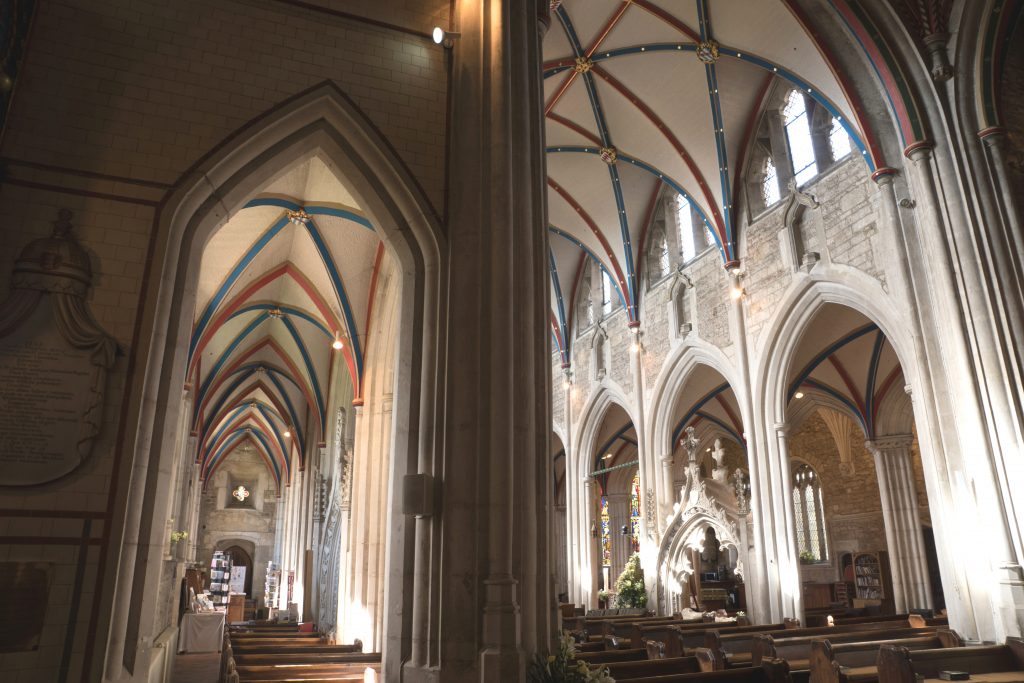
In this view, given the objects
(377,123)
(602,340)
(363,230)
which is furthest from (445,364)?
(602,340)

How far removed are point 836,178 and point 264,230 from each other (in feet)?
32.7

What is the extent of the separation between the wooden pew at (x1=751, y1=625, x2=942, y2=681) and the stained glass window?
1352 centimetres

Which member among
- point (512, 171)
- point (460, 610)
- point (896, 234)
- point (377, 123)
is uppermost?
point (896, 234)

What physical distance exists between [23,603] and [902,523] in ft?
54.4

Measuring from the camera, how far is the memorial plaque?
4.54 meters

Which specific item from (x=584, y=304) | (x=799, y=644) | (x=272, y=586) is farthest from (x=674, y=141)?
(x=272, y=586)

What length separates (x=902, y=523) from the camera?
15961mm

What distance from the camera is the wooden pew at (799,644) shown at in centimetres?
617

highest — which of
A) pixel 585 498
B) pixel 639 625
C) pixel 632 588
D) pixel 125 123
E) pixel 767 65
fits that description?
pixel 767 65

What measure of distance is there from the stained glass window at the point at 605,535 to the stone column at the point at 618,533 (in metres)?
0.13

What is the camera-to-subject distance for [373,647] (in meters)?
12.1

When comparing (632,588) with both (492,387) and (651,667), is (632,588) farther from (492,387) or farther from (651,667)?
(492,387)

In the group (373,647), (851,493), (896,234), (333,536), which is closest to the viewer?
(896,234)

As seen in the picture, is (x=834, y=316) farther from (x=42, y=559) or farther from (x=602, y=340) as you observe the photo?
(x=42, y=559)
